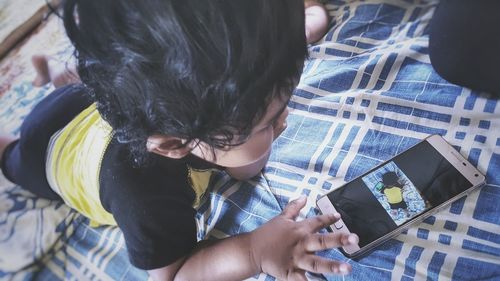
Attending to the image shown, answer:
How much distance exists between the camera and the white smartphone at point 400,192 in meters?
0.55

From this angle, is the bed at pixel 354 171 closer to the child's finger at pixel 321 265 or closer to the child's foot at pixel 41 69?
the child's finger at pixel 321 265

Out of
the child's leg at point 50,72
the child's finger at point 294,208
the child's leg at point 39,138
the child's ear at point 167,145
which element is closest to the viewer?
the child's ear at point 167,145

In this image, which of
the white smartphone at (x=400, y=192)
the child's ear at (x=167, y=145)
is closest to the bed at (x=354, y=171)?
the white smartphone at (x=400, y=192)

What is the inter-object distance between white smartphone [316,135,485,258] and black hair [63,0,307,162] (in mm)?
219

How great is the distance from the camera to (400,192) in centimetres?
57

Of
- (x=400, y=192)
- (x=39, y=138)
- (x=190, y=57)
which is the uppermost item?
(x=190, y=57)

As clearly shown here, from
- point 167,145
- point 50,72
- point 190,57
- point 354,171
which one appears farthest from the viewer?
point 50,72

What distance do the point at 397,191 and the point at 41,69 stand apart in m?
0.72

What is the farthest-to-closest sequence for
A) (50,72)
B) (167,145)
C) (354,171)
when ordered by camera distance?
(50,72) → (354,171) → (167,145)

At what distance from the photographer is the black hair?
1.14 feet

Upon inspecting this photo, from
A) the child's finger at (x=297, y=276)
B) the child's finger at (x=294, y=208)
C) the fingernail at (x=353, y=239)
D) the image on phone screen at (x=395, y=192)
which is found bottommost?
the image on phone screen at (x=395, y=192)

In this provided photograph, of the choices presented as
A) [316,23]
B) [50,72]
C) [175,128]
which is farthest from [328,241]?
[50,72]

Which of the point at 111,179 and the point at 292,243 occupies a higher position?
the point at 111,179

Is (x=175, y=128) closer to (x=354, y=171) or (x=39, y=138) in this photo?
(x=354, y=171)
